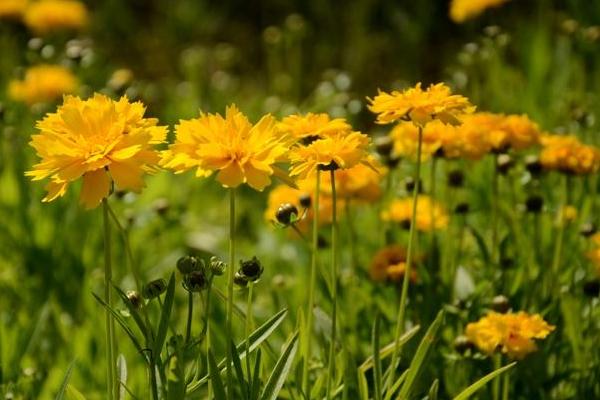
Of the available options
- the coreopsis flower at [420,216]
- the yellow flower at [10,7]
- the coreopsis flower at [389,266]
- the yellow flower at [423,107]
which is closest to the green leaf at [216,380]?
the yellow flower at [423,107]

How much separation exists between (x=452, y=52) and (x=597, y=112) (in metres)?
1.46

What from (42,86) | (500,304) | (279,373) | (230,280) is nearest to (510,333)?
(500,304)

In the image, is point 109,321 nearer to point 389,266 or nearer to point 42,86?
point 389,266

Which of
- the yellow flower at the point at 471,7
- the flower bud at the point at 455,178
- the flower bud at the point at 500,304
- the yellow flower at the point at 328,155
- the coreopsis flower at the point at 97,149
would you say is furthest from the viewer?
the yellow flower at the point at 471,7

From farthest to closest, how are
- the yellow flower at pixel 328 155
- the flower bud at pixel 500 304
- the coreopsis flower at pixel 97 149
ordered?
the flower bud at pixel 500 304 → the yellow flower at pixel 328 155 → the coreopsis flower at pixel 97 149

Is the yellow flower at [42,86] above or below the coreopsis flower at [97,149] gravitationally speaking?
above

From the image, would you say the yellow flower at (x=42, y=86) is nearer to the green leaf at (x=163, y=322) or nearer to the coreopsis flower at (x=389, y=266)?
the coreopsis flower at (x=389, y=266)

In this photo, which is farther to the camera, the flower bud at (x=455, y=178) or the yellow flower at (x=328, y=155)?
the flower bud at (x=455, y=178)

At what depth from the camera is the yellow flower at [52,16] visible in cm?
329

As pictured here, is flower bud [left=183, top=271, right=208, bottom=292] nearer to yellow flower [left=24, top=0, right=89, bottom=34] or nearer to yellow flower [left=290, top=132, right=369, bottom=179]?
yellow flower [left=290, top=132, right=369, bottom=179]

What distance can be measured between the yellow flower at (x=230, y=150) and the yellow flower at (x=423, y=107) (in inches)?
5.9

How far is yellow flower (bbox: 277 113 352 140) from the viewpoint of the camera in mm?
1341

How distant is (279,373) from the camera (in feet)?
4.42

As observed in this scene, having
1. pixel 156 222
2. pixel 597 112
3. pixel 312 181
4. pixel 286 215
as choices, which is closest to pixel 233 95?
pixel 156 222
